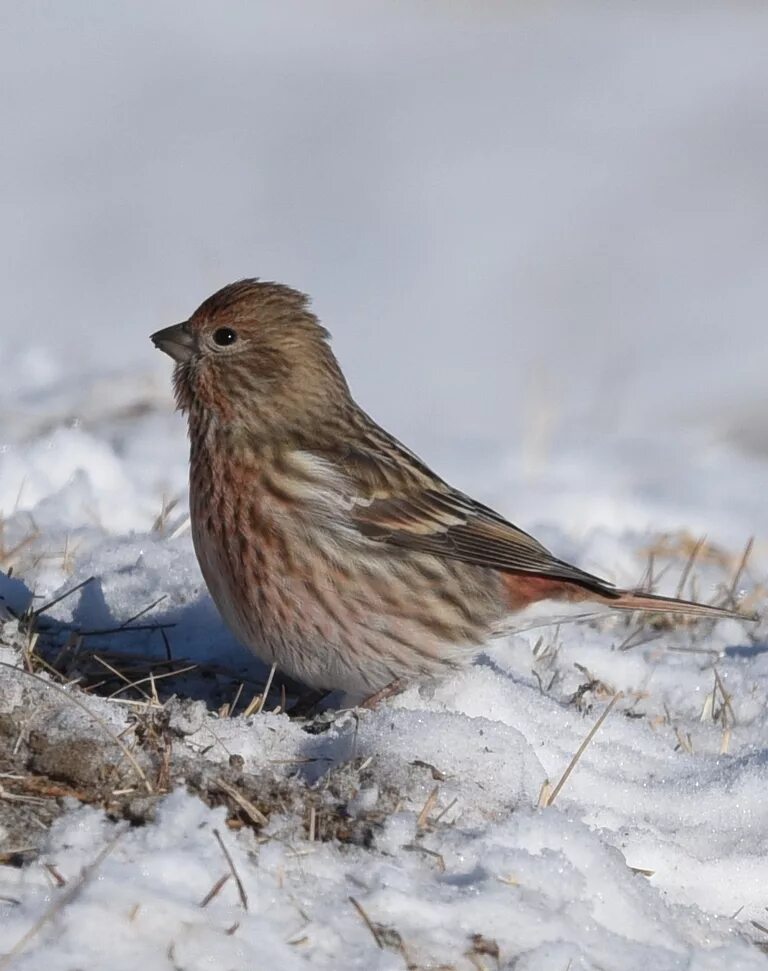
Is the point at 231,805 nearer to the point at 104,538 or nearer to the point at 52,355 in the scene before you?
the point at 104,538

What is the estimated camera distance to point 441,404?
47.8 feet

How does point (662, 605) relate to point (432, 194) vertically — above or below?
below

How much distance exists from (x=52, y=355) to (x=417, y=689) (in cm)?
546

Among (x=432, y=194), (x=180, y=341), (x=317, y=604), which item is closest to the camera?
(x=317, y=604)

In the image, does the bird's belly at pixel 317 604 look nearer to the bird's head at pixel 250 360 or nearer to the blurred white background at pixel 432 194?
the bird's head at pixel 250 360

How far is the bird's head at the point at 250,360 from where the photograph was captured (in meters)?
6.36

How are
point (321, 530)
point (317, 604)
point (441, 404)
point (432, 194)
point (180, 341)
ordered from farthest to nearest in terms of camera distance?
point (432, 194), point (441, 404), point (180, 341), point (321, 530), point (317, 604)

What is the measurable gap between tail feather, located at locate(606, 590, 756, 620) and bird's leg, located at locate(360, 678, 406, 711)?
0.94m

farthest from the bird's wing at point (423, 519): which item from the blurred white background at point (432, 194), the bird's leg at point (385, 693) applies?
the blurred white background at point (432, 194)

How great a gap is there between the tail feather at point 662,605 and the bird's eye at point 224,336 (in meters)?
1.75

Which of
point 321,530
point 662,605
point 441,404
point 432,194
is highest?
point 432,194

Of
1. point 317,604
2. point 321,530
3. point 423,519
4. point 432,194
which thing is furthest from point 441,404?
point 317,604

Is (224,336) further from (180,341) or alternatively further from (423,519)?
(423,519)

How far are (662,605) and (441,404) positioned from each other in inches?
323
